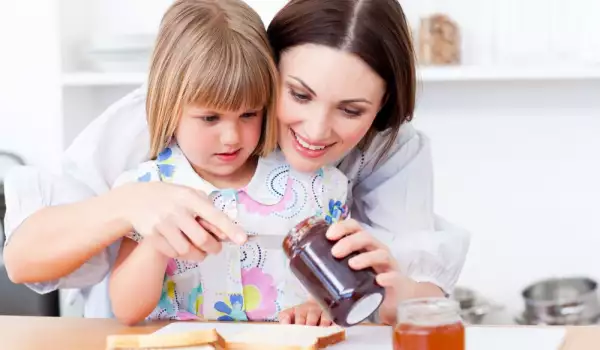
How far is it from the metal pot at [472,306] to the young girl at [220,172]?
4.05 feet

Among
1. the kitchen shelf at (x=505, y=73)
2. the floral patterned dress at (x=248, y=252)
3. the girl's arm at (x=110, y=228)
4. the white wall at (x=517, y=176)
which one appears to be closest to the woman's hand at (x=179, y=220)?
the girl's arm at (x=110, y=228)

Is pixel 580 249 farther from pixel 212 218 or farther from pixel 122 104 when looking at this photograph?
pixel 212 218

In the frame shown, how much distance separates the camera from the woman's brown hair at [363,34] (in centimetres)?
144

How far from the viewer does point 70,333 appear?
139cm

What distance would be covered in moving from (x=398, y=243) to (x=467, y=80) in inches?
57.4

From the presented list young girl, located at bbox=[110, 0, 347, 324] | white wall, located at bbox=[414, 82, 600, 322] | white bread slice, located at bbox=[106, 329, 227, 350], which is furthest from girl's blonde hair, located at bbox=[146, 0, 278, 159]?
white wall, located at bbox=[414, 82, 600, 322]

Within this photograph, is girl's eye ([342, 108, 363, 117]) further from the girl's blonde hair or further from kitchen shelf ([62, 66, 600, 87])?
kitchen shelf ([62, 66, 600, 87])

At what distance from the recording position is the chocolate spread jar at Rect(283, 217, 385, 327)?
120cm

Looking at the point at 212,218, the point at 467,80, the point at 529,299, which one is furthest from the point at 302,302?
the point at 467,80

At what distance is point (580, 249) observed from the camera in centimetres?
308

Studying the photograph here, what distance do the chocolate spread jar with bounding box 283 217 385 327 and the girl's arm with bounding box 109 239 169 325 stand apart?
12.3 inches

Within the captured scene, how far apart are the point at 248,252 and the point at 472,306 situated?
1370mm

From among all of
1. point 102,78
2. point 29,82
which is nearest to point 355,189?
point 102,78

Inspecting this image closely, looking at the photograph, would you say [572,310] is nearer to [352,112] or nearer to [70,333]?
[352,112]
